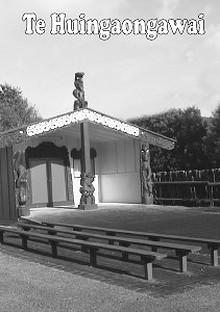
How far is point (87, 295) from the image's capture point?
6020 millimetres

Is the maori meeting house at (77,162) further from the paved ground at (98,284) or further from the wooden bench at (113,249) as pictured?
the wooden bench at (113,249)

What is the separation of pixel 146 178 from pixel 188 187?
5.41 ft

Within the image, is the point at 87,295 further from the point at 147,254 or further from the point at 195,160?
the point at 195,160

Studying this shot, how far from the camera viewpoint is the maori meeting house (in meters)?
15.9

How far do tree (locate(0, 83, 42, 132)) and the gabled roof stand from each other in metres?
19.9

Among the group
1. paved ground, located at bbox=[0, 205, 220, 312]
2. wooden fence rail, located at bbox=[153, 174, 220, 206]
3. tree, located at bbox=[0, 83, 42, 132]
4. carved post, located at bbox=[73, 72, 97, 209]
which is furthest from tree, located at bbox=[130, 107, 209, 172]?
tree, located at bbox=[0, 83, 42, 132]

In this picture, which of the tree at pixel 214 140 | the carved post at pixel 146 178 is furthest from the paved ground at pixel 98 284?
the carved post at pixel 146 178

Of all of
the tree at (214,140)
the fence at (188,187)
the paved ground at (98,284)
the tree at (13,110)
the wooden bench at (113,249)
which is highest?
the tree at (13,110)

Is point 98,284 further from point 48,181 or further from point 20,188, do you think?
point 48,181

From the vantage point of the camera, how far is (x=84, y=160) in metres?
17.3

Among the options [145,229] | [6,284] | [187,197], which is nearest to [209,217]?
[145,229]

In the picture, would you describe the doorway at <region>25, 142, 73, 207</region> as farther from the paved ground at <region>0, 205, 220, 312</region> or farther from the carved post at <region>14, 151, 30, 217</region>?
the paved ground at <region>0, 205, 220, 312</region>

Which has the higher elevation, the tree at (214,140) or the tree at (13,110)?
the tree at (13,110)

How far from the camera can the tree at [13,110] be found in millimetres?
38375
